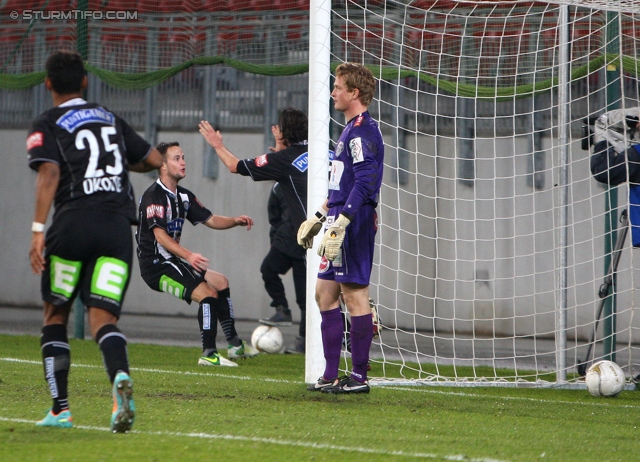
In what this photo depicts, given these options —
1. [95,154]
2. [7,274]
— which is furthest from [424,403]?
[7,274]

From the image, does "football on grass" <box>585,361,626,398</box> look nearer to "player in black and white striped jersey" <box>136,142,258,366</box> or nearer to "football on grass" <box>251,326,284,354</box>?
"player in black and white striped jersey" <box>136,142,258,366</box>

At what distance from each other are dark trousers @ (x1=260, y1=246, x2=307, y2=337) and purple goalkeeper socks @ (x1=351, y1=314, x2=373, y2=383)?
11.3 ft

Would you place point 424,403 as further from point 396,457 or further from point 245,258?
point 245,258

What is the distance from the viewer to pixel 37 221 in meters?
4.49

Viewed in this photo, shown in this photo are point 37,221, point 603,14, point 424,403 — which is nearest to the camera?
point 37,221

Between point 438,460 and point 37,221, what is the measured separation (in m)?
2.08

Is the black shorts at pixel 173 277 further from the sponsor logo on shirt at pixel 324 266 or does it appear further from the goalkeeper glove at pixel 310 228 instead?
the sponsor logo on shirt at pixel 324 266

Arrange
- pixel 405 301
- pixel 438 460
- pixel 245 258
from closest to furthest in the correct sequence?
pixel 438 460
pixel 405 301
pixel 245 258

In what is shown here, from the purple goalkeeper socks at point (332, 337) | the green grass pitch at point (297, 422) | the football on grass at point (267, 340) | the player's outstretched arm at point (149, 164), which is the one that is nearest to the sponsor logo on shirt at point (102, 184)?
the player's outstretched arm at point (149, 164)

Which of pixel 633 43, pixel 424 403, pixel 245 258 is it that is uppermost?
pixel 633 43

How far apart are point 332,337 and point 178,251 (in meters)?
2.31

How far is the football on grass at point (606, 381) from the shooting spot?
6875 mm

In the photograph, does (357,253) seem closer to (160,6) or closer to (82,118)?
(82,118)

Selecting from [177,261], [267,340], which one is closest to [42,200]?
[177,261]
